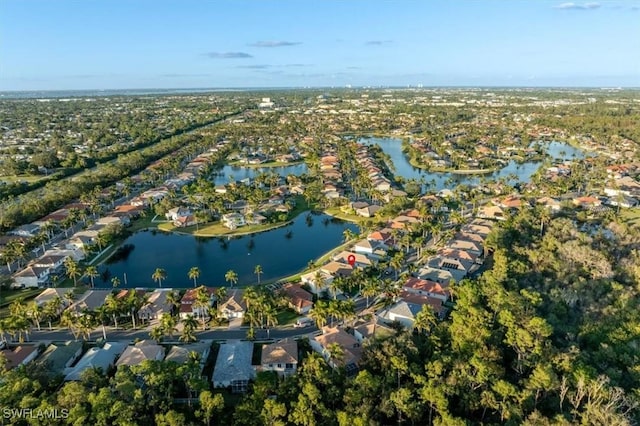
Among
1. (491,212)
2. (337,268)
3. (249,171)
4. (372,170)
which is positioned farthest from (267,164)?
Result: (337,268)

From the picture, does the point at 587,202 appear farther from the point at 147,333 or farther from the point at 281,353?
the point at 147,333

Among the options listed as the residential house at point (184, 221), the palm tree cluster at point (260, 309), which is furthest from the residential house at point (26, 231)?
the palm tree cluster at point (260, 309)

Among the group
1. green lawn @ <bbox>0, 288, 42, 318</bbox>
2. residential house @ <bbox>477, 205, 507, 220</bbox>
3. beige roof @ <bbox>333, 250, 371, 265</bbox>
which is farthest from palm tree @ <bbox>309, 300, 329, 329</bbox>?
residential house @ <bbox>477, 205, 507, 220</bbox>

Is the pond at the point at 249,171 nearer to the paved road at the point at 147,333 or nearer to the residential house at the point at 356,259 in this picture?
the residential house at the point at 356,259

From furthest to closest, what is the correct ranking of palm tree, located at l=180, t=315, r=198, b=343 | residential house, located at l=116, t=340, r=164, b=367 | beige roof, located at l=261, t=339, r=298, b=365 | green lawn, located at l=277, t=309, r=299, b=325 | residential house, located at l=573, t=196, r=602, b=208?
residential house, located at l=573, t=196, r=602, b=208 < green lawn, located at l=277, t=309, r=299, b=325 < palm tree, located at l=180, t=315, r=198, b=343 < beige roof, located at l=261, t=339, r=298, b=365 < residential house, located at l=116, t=340, r=164, b=367

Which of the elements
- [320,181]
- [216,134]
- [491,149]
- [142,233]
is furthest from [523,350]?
[216,134]

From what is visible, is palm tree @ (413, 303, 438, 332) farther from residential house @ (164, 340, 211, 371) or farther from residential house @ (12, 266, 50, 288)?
residential house @ (12, 266, 50, 288)

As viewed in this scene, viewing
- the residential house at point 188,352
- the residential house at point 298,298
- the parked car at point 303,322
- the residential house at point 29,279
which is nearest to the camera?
the residential house at point 188,352
